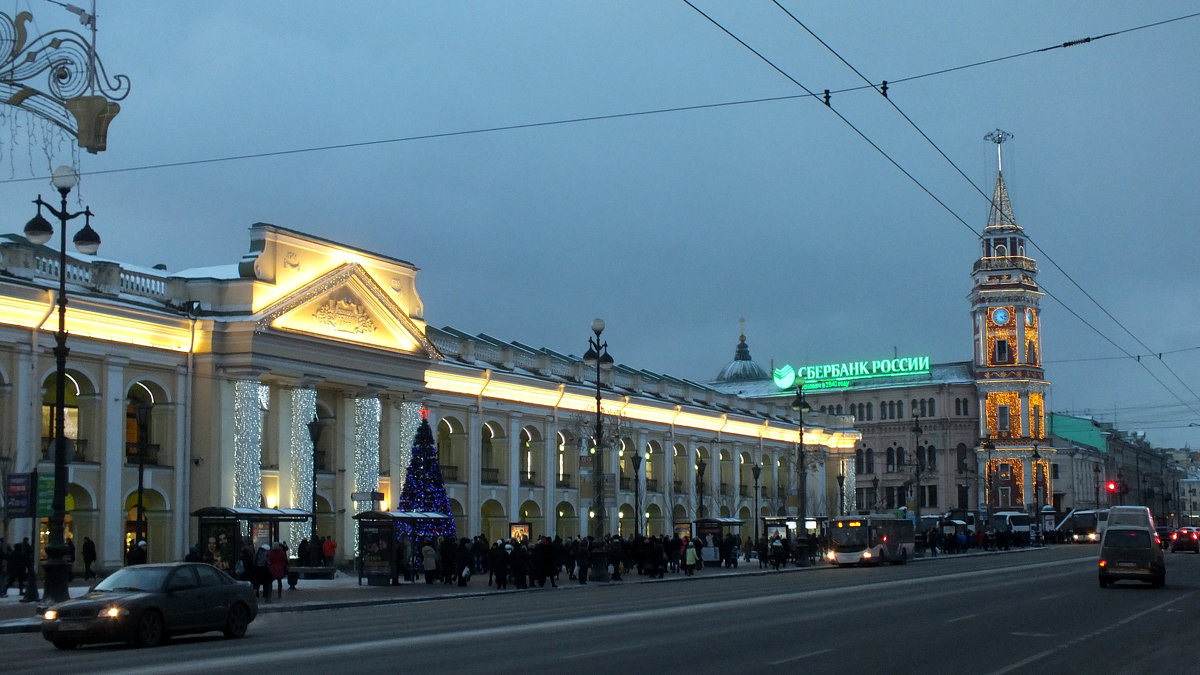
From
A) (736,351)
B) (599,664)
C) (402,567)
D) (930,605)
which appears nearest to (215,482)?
(402,567)

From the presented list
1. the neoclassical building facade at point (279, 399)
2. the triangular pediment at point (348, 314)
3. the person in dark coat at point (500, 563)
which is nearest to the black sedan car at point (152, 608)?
the neoclassical building facade at point (279, 399)

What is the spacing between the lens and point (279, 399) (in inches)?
2090

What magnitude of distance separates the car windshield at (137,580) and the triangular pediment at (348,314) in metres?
28.2

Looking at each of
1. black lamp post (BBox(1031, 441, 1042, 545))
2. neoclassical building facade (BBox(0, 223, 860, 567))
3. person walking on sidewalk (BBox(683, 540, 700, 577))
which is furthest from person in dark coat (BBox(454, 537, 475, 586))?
black lamp post (BBox(1031, 441, 1042, 545))

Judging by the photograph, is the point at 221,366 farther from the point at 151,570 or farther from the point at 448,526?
the point at 151,570

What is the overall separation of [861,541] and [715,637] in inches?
1715

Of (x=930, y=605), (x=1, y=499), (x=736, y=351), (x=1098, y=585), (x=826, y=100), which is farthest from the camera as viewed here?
(x=736, y=351)

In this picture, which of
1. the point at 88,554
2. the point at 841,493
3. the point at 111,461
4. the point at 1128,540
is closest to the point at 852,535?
the point at 1128,540

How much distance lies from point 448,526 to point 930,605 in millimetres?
23306

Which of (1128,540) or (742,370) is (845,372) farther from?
(1128,540)

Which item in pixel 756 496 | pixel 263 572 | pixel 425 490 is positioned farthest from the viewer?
pixel 756 496

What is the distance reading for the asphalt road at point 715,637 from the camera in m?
18.4

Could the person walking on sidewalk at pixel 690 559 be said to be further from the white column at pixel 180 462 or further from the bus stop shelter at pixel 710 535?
the white column at pixel 180 462

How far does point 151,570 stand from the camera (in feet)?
74.7
